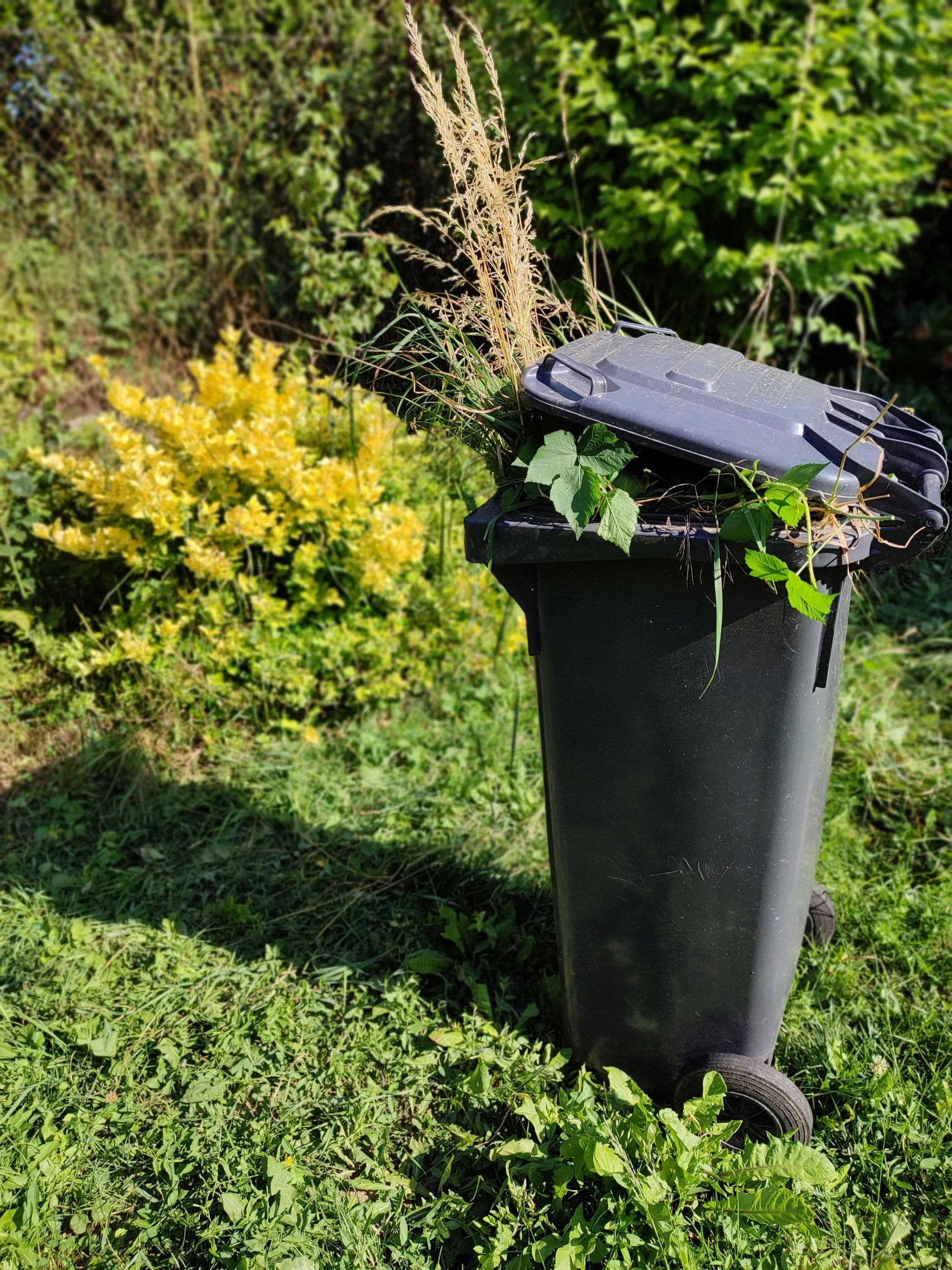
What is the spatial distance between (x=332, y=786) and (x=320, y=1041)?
38.6 inches

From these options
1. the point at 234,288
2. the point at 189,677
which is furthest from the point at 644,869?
the point at 234,288

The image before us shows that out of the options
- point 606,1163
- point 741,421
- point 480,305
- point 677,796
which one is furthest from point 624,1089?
point 480,305

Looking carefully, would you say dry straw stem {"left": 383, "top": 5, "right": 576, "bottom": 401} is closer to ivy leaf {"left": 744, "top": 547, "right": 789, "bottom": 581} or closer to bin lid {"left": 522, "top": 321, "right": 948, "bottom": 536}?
bin lid {"left": 522, "top": 321, "right": 948, "bottom": 536}

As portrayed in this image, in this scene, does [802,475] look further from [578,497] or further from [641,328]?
[641,328]

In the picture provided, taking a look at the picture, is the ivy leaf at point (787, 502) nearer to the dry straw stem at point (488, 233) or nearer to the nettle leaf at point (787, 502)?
the nettle leaf at point (787, 502)

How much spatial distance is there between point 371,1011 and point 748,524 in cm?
157

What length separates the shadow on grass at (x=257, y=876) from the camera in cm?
247

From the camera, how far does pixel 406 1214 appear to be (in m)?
1.84

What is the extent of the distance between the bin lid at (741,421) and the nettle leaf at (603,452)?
2cm

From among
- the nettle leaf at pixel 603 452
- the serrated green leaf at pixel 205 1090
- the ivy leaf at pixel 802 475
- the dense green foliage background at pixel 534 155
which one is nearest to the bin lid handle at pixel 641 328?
the nettle leaf at pixel 603 452

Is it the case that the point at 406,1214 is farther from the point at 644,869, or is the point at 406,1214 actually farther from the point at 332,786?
the point at 332,786

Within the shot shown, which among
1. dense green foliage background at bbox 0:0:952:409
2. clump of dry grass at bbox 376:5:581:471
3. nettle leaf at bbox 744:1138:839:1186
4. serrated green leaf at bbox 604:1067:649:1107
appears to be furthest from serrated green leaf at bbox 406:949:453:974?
dense green foliage background at bbox 0:0:952:409

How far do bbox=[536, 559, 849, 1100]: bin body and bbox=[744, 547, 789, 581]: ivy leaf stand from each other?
3.5 inches

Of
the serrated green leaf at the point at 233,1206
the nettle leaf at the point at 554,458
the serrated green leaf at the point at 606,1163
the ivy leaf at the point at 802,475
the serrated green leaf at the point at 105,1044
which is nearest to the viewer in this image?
the ivy leaf at the point at 802,475
